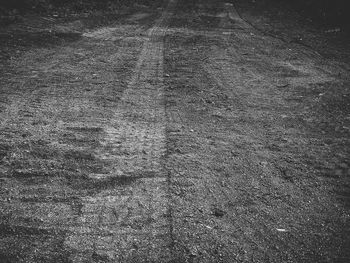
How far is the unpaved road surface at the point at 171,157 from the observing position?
7.97 feet

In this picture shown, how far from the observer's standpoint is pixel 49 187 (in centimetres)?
292

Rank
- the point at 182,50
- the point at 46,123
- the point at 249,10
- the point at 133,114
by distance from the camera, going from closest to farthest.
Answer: the point at 46,123 < the point at 133,114 < the point at 182,50 < the point at 249,10

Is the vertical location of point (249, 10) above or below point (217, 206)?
above

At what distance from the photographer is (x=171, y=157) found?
3.46 metres

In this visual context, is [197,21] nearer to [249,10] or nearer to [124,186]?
[249,10]

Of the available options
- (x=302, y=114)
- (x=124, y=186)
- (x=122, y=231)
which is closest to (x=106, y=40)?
(x=302, y=114)

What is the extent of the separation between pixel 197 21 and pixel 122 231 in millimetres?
10805

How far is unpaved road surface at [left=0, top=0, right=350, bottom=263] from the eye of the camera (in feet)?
7.97

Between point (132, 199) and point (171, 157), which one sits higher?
point (171, 157)

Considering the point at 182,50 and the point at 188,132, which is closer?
the point at 188,132

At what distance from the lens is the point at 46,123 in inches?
158

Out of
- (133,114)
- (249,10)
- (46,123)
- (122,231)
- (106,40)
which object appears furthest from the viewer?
(249,10)

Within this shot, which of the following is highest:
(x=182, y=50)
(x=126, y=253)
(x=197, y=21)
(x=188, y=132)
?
(x=197, y=21)

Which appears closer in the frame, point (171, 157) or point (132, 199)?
point (132, 199)
